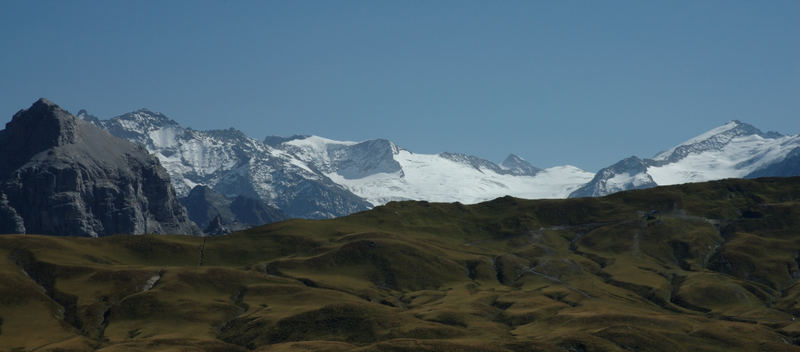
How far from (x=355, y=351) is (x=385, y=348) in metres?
6.95

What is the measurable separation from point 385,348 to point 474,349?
802 inches

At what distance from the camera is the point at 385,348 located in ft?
654

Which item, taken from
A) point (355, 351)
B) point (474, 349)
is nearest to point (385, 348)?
point (355, 351)

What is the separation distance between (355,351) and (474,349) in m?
27.3

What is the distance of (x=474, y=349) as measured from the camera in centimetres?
19962

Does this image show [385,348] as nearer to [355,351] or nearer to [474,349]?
[355,351]

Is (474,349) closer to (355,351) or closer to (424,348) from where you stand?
(424,348)

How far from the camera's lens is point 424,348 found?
652 ft

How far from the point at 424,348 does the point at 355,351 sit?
15858 mm

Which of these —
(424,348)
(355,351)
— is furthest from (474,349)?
(355,351)
